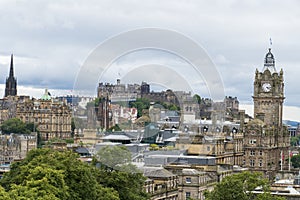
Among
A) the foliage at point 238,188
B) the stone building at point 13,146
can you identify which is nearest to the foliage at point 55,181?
the foliage at point 238,188

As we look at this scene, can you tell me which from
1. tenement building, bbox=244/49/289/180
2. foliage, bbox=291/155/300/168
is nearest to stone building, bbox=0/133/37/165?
tenement building, bbox=244/49/289/180

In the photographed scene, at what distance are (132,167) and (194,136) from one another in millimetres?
Answer: 38665

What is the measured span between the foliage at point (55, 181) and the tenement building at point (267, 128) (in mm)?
72985

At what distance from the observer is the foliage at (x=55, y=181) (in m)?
56.7

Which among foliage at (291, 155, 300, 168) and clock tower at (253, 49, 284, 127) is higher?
clock tower at (253, 49, 284, 127)

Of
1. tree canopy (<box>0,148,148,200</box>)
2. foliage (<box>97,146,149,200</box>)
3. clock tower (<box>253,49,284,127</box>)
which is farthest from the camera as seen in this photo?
clock tower (<box>253,49,284,127</box>)

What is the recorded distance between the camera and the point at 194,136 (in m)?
112

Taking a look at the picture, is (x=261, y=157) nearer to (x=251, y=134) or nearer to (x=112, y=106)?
(x=251, y=134)

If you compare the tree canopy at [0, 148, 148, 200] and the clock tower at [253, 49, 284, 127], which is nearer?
the tree canopy at [0, 148, 148, 200]

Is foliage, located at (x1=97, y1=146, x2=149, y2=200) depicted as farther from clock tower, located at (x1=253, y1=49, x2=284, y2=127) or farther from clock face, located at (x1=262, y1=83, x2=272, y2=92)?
clock face, located at (x1=262, y1=83, x2=272, y2=92)

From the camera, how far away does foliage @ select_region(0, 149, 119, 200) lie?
186 ft

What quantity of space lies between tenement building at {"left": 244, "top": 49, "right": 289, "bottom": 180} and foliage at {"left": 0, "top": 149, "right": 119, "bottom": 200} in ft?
239

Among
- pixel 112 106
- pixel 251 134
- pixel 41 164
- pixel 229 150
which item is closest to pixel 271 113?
pixel 251 134

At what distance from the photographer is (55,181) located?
59125 mm
